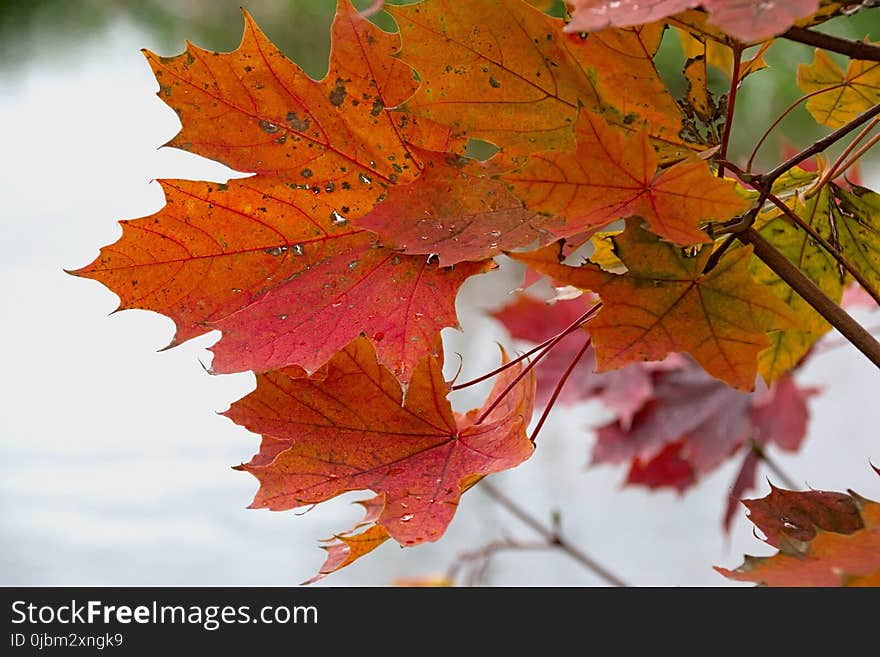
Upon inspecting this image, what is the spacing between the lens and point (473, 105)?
0.62 feet

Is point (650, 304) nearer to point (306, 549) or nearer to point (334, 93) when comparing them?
point (334, 93)

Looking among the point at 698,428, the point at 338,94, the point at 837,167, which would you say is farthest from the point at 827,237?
the point at 698,428

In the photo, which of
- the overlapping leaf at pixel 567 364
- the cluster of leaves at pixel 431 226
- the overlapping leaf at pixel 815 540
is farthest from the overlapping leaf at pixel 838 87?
the overlapping leaf at pixel 567 364

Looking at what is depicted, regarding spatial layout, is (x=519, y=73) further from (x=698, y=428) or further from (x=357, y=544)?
(x=698, y=428)

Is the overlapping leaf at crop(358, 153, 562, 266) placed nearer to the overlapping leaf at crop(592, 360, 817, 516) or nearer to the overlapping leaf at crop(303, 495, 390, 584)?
the overlapping leaf at crop(303, 495, 390, 584)

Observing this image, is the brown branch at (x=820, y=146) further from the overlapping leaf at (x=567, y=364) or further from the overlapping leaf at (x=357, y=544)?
the overlapping leaf at (x=567, y=364)

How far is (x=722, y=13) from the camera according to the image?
0.12 m

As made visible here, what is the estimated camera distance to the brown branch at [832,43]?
0.50ft

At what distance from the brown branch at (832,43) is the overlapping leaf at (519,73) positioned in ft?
0.14

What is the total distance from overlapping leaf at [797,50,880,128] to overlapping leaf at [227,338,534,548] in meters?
0.12
